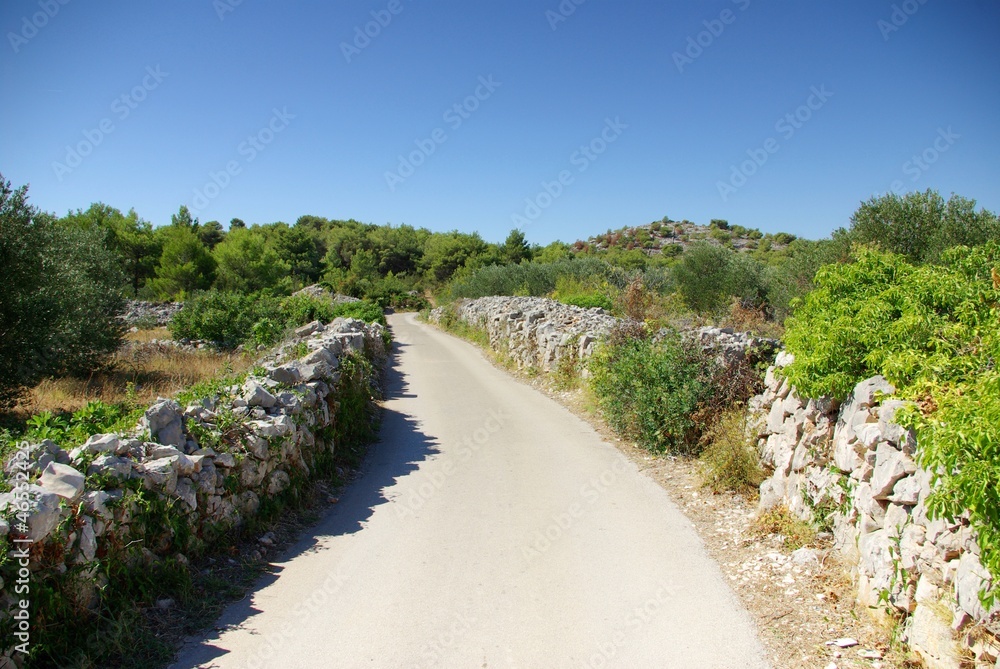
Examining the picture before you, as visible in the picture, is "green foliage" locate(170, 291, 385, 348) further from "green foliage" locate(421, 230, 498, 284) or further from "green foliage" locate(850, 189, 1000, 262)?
"green foliage" locate(421, 230, 498, 284)

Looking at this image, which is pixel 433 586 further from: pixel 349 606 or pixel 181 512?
pixel 181 512

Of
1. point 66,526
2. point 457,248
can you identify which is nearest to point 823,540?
point 66,526

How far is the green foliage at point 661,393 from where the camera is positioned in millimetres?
8180

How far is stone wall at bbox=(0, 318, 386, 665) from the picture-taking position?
3516 mm

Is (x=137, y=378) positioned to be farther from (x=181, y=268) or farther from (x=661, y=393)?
(x=181, y=268)

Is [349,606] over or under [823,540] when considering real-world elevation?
under

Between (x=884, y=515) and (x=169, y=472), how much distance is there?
17.9 ft

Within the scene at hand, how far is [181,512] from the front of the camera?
4.69 meters

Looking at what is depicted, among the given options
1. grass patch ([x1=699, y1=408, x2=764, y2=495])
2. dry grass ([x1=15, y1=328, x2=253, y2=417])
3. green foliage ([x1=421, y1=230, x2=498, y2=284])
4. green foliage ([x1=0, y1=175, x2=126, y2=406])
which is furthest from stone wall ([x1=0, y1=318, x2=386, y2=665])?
green foliage ([x1=421, y1=230, x2=498, y2=284])

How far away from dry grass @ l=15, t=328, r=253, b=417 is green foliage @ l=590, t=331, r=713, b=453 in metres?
7.39

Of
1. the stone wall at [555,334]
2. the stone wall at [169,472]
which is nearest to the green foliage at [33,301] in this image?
the stone wall at [169,472]

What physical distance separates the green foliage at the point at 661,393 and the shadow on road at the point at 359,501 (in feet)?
10.4

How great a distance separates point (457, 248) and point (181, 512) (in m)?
54.4

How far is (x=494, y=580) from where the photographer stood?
4.97 metres
